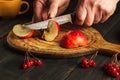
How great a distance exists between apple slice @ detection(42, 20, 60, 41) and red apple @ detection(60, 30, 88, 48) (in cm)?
5

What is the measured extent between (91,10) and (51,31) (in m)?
0.19

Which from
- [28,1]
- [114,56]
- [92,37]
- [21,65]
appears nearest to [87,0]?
[92,37]

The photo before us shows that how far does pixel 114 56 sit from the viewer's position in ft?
3.64

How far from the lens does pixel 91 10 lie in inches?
49.0

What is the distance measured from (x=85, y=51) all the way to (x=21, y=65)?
0.81ft

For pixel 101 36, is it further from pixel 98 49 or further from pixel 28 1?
pixel 28 1

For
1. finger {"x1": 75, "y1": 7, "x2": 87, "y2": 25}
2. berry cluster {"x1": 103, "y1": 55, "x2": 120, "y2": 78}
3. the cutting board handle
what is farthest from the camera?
finger {"x1": 75, "y1": 7, "x2": 87, "y2": 25}

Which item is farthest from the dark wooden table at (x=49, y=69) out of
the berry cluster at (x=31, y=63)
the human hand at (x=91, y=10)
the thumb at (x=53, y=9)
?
the thumb at (x=53, y=9)

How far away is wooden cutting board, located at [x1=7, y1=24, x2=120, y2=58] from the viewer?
1.12m

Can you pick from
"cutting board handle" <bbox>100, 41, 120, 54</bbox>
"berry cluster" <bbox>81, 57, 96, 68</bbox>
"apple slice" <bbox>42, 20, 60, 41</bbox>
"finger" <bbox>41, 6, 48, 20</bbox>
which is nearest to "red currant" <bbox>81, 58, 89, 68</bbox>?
"berry cluster" <bbox>81, 57, 96, 68</bbox>

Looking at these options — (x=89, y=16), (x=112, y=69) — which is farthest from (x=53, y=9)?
(x=112, y=69)

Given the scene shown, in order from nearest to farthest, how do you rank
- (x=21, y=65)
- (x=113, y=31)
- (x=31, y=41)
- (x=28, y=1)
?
(x=21, y=65), (x=31, y=41), (x=113, y=31), (x=28, y=1)

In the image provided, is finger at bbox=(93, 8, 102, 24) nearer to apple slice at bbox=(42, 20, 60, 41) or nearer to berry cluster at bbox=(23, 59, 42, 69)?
apple slice at bbox=(42, 20, 60, 41)

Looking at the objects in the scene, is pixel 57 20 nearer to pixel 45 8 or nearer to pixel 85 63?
pixel 45 8
